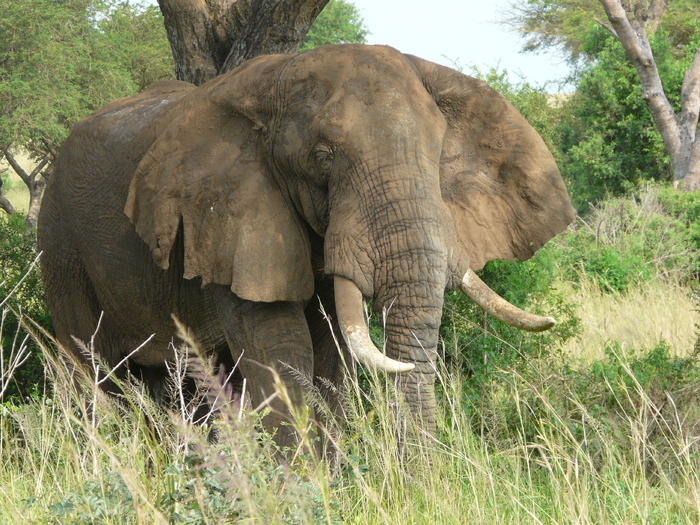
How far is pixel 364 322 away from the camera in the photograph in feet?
13.6

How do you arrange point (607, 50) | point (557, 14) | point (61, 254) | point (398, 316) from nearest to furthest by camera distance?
point (398, 316)
point (61, 254)
point (607, 50)
point (557, 14)

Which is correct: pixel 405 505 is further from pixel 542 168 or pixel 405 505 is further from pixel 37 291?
pixel 37 291

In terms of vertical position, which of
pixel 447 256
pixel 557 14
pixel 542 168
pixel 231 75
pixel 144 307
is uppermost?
pixel 557 14

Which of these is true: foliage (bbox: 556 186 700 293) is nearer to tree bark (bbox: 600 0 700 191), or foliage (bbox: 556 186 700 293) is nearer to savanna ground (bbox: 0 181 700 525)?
savanna ground (bbox: 0 181 700 525)

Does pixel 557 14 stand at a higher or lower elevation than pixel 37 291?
higher

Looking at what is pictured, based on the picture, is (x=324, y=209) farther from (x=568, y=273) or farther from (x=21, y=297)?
(x=568, y=273)

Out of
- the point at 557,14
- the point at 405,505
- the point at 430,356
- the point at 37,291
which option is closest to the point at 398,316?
the point at 430,356

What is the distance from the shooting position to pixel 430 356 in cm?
421

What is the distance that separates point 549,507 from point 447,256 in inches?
44.2

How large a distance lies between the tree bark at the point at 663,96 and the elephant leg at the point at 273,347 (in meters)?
12.5

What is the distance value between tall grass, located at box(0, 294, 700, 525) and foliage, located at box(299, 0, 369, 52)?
1157 inches

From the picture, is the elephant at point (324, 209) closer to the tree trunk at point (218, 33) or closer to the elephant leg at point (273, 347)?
the elephant leg at point (273, 347)

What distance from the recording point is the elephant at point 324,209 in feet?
13.8

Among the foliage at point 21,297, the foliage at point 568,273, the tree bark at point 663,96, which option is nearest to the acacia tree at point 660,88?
the tree bark at point 663,96
